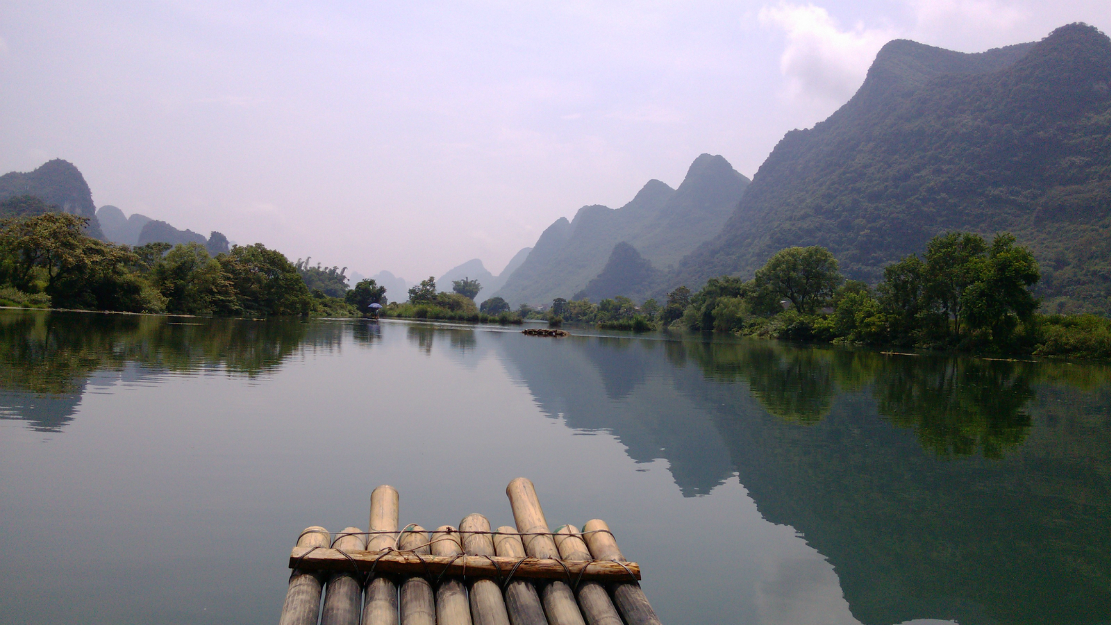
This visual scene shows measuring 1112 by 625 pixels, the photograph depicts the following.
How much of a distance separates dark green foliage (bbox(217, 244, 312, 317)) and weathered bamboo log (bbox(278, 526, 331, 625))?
211 feet

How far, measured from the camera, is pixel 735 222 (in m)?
196

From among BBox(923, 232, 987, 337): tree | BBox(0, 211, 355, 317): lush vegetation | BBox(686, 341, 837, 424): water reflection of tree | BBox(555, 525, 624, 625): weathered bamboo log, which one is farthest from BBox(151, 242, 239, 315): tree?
BBox(923, 232, 987, 337): tree

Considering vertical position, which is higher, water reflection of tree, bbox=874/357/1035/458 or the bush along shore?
the bush along shore

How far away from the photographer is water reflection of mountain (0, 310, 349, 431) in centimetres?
1088

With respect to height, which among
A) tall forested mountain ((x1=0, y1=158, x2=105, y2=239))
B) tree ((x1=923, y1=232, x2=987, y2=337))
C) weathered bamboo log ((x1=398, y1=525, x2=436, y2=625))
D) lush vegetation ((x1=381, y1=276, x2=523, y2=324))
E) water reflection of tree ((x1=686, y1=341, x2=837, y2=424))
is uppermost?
tall forested mountain ((x1=0, y1=158, x2=105, y2=239))

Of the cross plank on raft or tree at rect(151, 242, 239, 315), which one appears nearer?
the cross plank on raft

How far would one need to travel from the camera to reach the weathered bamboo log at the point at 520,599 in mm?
3852

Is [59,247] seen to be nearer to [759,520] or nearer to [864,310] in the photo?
[759,520]

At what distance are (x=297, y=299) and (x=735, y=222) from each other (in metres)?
154

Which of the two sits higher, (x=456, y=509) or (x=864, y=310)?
(x=864, y=310)

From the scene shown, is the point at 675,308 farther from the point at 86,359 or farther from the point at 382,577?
the point at 382,577

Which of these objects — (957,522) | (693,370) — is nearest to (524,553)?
(957,522)

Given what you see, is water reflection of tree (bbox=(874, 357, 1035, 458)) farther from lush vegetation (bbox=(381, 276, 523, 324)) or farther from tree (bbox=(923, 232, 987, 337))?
lush vegetation (bbox=(381, 276, 523, 324))

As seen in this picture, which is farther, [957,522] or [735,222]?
[735,222]
